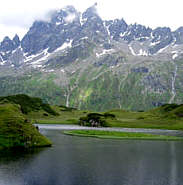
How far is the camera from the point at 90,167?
7344 cm

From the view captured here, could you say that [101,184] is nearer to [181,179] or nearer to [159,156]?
[181,179]

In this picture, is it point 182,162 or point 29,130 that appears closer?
point 182,162

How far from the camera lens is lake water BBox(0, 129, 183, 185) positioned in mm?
60938

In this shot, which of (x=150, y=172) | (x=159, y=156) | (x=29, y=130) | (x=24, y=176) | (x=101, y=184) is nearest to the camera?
(x=101, y=184)

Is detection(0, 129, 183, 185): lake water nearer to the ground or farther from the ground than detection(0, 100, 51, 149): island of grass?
nearer to the ground

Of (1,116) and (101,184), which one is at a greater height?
(1,116)

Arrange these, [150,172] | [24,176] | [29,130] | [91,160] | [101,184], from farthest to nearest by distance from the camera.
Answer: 1. [29,130]
2. [91,160]
3. [150,172]
4. [24,176]
5. [101,184]

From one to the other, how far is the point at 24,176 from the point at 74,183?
36.4ft

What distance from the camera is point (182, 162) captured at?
278ft

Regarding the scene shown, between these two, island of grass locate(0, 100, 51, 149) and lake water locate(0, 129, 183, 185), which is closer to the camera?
lake water locate(0, 129, 183, 185)

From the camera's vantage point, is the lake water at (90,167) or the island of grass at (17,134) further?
the island of grass at (17,134)

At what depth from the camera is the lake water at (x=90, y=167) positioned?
60.9 m

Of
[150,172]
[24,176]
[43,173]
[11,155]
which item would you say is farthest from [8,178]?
[150,172]

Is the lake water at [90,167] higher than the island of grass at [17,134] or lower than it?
lower
